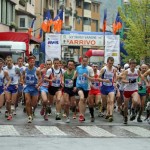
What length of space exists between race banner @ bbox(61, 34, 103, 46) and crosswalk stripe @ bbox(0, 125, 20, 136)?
61.4ft

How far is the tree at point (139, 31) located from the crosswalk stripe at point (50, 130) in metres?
32.8

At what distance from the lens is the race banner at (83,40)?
33.4 meters

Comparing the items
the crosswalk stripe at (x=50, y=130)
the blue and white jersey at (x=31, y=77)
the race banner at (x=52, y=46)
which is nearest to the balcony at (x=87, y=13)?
the race banner at (x=52, y=46)

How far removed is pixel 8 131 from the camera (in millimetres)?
13875

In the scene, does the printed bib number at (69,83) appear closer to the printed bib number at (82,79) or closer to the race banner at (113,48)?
the printed bib number at (82,79)

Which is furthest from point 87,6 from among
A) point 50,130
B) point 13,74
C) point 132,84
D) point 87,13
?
point 50,130

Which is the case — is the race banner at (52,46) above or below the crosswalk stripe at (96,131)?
above

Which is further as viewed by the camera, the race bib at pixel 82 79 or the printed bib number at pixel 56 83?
the printed bib number at pixel 56 83

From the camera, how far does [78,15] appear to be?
105 m

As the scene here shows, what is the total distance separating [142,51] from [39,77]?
31.9m

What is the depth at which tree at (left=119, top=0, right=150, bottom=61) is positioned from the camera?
48188 millimetres

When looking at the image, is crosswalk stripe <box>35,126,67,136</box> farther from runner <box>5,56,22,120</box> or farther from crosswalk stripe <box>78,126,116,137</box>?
runner <box>5,56,22,120</box>

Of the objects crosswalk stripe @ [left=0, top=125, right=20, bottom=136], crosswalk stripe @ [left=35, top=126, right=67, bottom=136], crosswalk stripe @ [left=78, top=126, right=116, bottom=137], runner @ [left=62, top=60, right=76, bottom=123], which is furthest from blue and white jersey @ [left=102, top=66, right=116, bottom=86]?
crosswalk stripe @ [left=0, top=125, right=20, bottom=136]

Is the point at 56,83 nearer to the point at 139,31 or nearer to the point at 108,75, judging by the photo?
the point at 108,75
